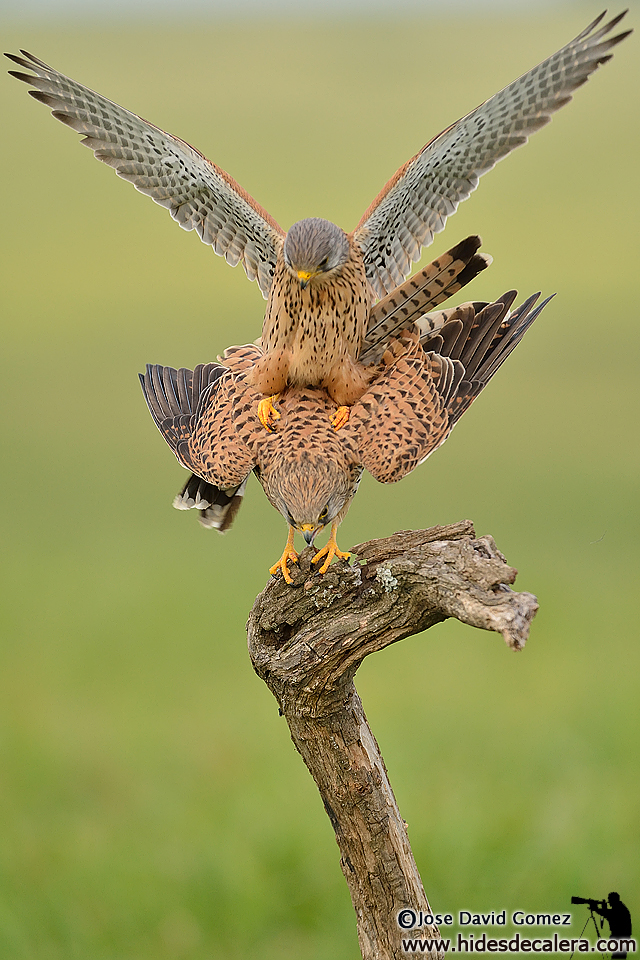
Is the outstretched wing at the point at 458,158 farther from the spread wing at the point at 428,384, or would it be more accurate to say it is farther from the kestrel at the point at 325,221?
the spread wing at the point at 428,384

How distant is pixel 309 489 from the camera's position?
3863mm

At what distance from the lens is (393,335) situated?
4.28 meters

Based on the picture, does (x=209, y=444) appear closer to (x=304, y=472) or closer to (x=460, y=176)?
(x=304, y=472)

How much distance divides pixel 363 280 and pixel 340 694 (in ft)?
5.83

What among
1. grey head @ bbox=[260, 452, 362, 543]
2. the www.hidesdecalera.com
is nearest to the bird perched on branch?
grey head @ bbox=[260, 452, 362, 543]

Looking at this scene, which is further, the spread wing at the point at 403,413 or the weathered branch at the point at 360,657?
the spread wing at the point at 403,413

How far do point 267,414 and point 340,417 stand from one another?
0.33 m

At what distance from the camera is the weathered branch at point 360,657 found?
3471 mm

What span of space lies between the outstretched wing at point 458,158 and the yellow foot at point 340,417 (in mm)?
962

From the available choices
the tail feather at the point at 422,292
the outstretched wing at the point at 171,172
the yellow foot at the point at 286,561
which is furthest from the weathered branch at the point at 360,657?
the outstretched wing at the point at 171,172

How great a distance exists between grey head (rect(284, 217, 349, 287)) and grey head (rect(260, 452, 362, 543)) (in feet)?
2.47

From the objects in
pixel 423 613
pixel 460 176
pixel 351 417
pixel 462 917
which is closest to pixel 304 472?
pixel 351 417

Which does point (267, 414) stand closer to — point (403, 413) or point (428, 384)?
point (403, 413)

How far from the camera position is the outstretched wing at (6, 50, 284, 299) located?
14.3 feet
